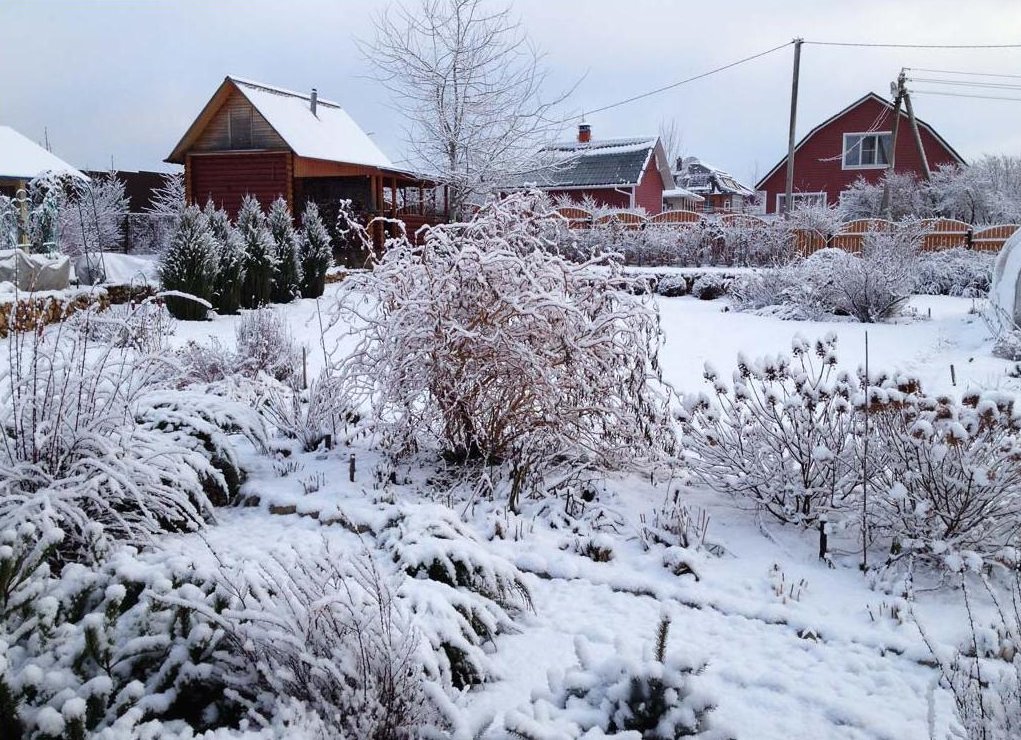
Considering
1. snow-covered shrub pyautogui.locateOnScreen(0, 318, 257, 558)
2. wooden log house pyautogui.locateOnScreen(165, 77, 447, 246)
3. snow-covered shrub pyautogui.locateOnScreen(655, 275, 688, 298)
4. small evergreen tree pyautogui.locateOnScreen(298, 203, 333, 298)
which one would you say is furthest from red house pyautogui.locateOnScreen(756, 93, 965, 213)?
snow-covered shrub pyautogui.locateOnScreen(0, 318, 257, 558)

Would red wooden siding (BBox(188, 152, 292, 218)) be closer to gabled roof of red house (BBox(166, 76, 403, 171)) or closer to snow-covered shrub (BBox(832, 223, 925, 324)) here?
gabled roof of red house (BBox(166, 76, 403, 171))

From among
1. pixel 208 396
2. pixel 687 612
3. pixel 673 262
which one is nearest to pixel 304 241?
pixel 673 262

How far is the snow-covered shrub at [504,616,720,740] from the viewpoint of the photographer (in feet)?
5.78

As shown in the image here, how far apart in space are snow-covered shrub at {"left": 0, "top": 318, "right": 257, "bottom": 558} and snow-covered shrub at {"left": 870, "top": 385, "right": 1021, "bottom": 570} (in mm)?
2684

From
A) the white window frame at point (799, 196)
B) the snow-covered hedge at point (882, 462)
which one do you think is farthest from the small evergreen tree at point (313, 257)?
the white window frame at point (799, 196)

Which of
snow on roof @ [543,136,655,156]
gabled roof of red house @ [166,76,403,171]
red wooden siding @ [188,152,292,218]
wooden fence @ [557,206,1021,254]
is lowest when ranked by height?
wooden fence @ [557,206,1021,254]

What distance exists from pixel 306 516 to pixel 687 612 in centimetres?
172

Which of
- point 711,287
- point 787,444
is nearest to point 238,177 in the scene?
point 711,287

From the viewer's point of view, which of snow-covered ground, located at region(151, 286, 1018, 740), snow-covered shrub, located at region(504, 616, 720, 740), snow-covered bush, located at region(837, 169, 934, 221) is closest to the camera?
snow-covered shrub, located at region(504, 616, 720, 740)

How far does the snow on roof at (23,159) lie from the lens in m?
17.7

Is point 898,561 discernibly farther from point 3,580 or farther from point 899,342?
point 899,342

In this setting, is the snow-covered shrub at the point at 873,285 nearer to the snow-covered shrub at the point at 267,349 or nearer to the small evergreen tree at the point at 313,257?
the snow-covered shrub at the point at 267,349

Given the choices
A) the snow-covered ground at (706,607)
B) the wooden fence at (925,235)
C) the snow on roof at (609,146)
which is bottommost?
the snow-covered ground at (706,607)

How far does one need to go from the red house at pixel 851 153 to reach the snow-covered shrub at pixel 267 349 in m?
26.1
